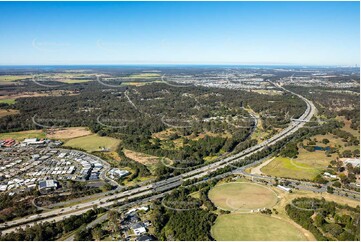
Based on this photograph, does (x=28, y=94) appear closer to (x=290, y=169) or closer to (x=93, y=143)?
(x=93, y=143)

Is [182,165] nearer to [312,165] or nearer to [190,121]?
[312,165]

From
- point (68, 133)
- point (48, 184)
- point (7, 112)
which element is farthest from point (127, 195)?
point (7, 112)

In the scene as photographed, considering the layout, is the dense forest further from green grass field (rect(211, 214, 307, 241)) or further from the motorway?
the motorway

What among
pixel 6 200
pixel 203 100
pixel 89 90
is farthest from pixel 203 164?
pixel 89 90

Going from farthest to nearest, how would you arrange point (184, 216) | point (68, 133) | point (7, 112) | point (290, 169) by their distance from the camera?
point (7, 112), point (68, 133), point (290, 169), point (184, 216)

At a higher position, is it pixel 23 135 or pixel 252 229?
pixel 23 135

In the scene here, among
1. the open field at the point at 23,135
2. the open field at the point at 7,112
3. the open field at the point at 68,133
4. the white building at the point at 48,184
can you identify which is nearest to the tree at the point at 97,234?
the white building at the point at 48,184

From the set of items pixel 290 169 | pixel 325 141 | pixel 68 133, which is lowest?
pixel 290 169

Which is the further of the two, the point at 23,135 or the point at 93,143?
the point at 23,135
